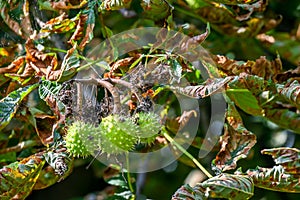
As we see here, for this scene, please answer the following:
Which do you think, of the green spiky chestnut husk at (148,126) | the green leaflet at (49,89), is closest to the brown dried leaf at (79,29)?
the green leaflet at (49,89)

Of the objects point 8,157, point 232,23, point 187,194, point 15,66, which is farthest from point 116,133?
point 232,23

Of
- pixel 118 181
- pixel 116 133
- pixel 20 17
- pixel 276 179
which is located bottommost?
pixel 118 181

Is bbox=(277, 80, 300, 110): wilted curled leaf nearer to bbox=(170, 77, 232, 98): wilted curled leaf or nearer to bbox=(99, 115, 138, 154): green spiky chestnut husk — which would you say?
bbox=(170, 77, 232, 98): wilted curled leaf

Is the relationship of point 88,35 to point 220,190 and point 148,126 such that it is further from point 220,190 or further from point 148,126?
point 220,190

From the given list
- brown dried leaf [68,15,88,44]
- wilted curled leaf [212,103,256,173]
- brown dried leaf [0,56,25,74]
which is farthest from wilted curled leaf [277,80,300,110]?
brown dried leaf [0,56,25,74]

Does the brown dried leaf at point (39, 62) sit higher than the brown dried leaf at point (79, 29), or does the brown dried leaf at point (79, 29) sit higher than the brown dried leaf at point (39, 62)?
the brown dried leaf at point (79, 29)

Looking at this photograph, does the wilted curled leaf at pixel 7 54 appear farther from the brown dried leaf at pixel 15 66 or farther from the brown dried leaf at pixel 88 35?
the brown dried leaf at pixel 88 35

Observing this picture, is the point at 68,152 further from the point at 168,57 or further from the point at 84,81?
the point at 168,57

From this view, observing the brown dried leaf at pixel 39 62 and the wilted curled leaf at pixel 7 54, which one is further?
the wilted curled leaf at pixel 7 54
